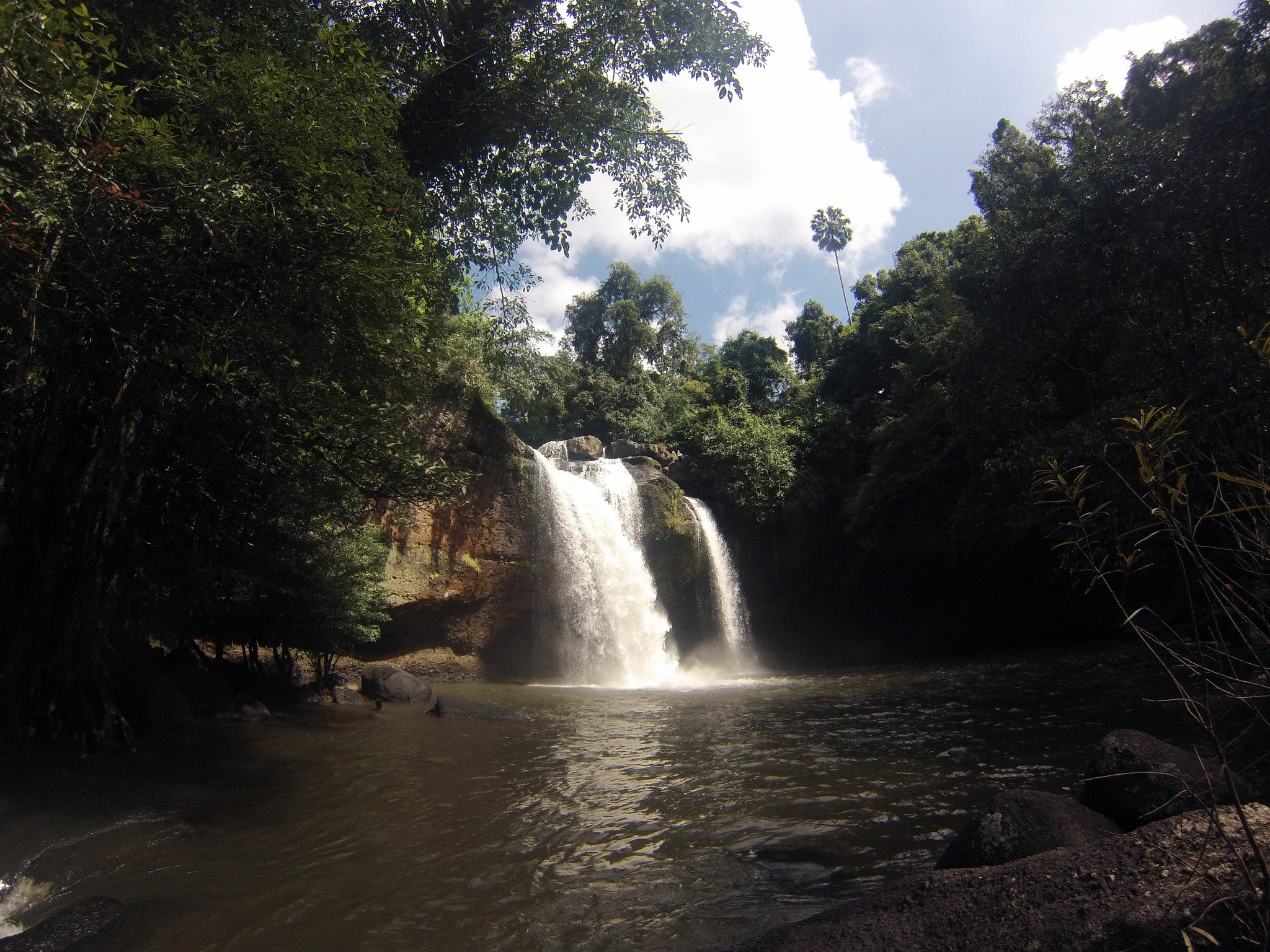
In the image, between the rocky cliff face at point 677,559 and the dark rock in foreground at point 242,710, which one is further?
the rocky cliff face at point 677,559

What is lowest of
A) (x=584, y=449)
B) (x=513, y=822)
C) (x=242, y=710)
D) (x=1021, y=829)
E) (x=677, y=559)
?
(x=513, y=822)

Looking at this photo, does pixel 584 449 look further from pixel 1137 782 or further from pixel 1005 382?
pixel 1137 782

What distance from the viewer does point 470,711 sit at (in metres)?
11.2

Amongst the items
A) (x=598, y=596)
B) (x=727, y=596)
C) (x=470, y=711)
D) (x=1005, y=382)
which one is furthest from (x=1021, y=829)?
(x=727, y=596)

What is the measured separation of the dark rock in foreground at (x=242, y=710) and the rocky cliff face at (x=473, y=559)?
19.1ft

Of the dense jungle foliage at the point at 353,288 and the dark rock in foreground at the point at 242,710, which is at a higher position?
the dense jungle foliage at the point at 353,288

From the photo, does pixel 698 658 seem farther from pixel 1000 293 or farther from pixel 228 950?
pixel 228 950

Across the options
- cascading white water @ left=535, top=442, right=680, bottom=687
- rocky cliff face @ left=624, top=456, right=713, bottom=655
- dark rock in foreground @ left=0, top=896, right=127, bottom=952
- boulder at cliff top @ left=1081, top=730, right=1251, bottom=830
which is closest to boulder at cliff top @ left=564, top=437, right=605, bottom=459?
rocky cliff face @ left=624, top=456, right=713, bottom=655

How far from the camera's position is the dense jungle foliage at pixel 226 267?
5074mm

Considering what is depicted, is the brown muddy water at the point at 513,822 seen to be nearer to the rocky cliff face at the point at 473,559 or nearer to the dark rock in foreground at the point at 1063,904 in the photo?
the dark rock in foreground at the point at 1063,904

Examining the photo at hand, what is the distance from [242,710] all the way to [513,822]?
6.27 metres

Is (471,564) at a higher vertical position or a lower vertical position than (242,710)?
higher

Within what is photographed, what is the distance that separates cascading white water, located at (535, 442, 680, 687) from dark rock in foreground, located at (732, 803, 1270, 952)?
14.9 meters

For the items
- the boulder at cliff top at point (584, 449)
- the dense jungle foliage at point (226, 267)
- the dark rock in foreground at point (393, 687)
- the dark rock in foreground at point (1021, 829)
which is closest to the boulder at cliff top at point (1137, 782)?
the dark rock in foreground at point (1021, 829)
